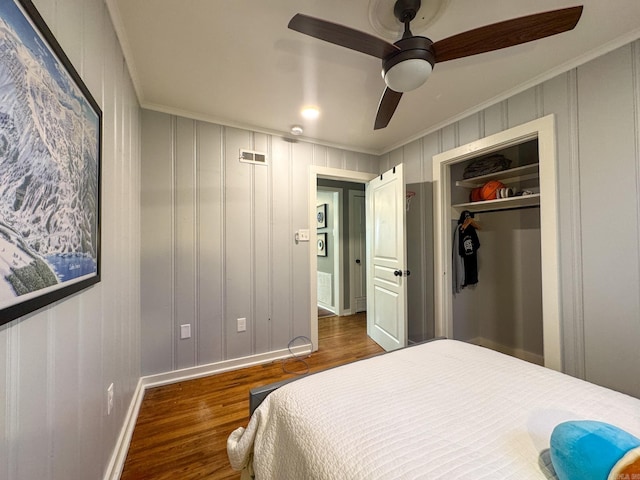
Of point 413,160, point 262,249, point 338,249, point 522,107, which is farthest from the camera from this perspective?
point 338,249

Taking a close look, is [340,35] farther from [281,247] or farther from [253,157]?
[281,247]

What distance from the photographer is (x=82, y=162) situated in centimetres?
94

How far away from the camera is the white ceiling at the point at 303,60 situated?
130 cm

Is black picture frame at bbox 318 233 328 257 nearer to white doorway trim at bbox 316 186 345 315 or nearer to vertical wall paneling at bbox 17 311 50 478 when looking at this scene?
white doorway trim at bbox 316 186 345 315

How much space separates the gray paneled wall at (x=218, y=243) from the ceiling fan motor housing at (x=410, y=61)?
1644 mm

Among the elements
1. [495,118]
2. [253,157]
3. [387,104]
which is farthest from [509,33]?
[253,157]

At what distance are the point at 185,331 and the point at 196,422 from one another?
773mm

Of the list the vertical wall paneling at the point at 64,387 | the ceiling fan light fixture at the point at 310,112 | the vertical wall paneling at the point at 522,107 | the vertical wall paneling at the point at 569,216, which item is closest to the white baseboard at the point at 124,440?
the vertical wall paneling at the point at 64,387

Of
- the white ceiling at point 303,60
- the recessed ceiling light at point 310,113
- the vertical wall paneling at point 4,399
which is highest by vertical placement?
the white ceiling at point 303,60

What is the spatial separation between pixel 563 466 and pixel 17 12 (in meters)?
1.63

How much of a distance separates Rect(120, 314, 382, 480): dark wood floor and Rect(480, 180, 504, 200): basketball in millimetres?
2099

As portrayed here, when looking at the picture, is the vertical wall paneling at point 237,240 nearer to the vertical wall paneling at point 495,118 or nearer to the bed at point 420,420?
the bed at point 420,420

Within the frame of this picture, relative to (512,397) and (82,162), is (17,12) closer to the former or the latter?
(82,162)

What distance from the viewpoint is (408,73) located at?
125 centimetres
